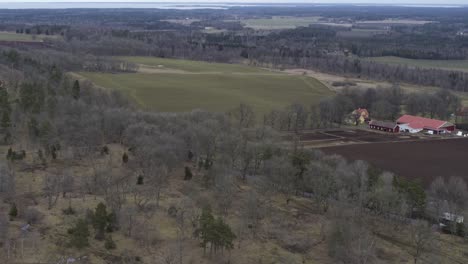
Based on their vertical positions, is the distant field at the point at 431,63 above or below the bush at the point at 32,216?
below

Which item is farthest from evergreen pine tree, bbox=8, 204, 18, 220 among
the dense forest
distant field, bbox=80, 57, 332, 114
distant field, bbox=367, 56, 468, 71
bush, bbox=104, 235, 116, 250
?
distant field, bbox=367, 56, 468, 71

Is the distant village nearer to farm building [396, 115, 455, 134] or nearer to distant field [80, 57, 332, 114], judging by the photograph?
farm building [396, 115, 455, 134]

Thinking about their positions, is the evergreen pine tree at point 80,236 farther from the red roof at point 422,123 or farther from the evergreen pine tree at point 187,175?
the red roof at point 422,123

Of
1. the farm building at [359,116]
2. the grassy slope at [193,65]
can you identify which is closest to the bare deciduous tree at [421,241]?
the farm building at [359,116]

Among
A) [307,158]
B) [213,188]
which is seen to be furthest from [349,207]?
[213,188]

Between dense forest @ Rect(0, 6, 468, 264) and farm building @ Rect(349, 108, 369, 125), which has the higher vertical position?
dense forest @ Rect(0, 6, 468, 264)

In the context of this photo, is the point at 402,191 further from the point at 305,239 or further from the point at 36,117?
the point at 36,117

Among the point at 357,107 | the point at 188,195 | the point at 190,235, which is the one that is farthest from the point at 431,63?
the point at 190,235
